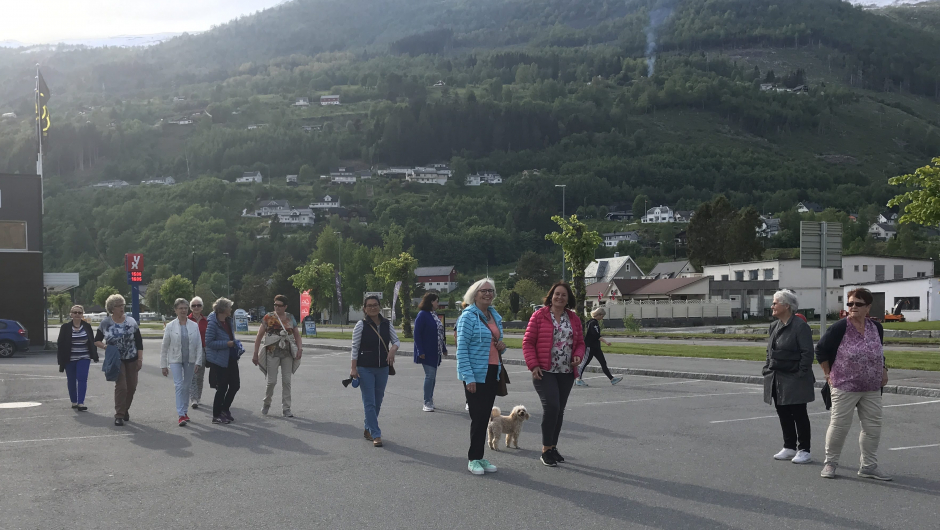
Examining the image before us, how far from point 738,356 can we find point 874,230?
157269 millimetres

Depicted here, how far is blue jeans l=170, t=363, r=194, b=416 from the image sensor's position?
488 inches

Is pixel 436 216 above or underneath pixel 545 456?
above

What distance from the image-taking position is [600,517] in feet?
21.8

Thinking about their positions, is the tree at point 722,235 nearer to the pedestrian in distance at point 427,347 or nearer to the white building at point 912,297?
the white building at point 912,297

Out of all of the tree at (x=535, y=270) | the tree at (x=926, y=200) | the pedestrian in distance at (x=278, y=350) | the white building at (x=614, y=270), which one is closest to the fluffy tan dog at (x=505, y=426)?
the pedestrian in distance at (x=278, y=350)

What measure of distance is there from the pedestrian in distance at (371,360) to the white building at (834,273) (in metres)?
65.3

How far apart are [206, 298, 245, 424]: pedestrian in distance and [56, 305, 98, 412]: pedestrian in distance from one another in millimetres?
2704

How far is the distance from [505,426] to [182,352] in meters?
5.37

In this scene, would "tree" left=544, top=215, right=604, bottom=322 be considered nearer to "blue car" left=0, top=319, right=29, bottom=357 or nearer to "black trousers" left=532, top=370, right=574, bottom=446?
"blue car" left=0, top=319, right=29, bottom=357

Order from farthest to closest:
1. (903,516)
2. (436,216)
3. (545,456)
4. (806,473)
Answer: (436,216) < (545,456) < (806,473) < (903,516)

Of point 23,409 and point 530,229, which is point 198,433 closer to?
point 23,409

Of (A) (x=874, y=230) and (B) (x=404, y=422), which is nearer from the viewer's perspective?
(B) (x=404, y=422)

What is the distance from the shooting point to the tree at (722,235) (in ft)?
313

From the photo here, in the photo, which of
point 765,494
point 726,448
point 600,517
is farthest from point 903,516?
point 726,448
